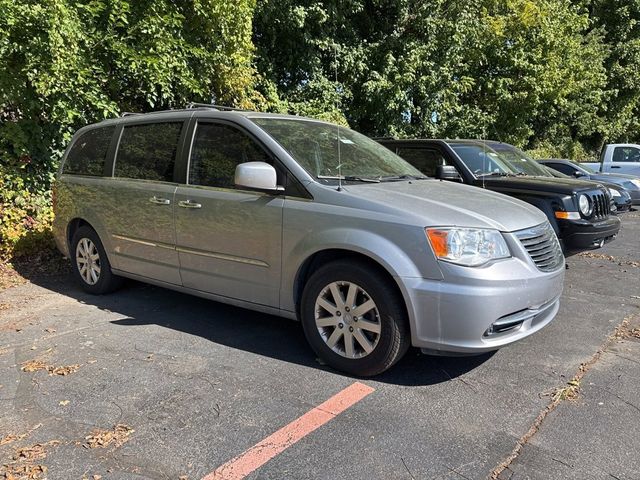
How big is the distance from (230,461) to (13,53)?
5.98 metres

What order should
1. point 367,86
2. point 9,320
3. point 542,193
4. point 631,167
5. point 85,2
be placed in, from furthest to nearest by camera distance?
point 631,167
point 367,86
point 85,2
point 542,193
point 9,320

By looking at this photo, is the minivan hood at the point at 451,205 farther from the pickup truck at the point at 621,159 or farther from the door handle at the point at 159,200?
the pickup truck at the point at 621,159

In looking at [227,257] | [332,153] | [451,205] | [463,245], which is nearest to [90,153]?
[227,257]

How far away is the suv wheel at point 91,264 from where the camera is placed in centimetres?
538

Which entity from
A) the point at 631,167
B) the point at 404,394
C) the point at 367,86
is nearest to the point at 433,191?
the point at 404,394

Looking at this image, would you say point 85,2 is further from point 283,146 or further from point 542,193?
point 542,193

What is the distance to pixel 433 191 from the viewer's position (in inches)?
157

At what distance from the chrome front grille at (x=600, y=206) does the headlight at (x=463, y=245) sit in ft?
11.9

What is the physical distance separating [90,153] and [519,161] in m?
5.83

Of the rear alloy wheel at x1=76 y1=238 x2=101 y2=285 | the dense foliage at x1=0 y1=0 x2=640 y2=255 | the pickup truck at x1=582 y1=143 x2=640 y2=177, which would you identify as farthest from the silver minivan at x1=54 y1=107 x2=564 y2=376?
the pickup truck at x1=582 y1=143 x2=640 y2=177

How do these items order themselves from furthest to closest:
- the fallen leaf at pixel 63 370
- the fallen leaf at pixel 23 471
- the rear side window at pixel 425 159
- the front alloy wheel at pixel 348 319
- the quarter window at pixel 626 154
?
the quarter window at pixel 626 154
the rear side window at pixel 425 159
the fallen leaf at pixel 63 370
the front alloy wheel at pixel 348 319
the fallen leaf at pixel 23 471

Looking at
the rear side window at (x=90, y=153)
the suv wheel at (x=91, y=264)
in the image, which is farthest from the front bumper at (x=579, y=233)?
the rear side window at (x=90, y=153)

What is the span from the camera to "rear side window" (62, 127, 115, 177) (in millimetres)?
5352

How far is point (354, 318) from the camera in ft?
11.6
